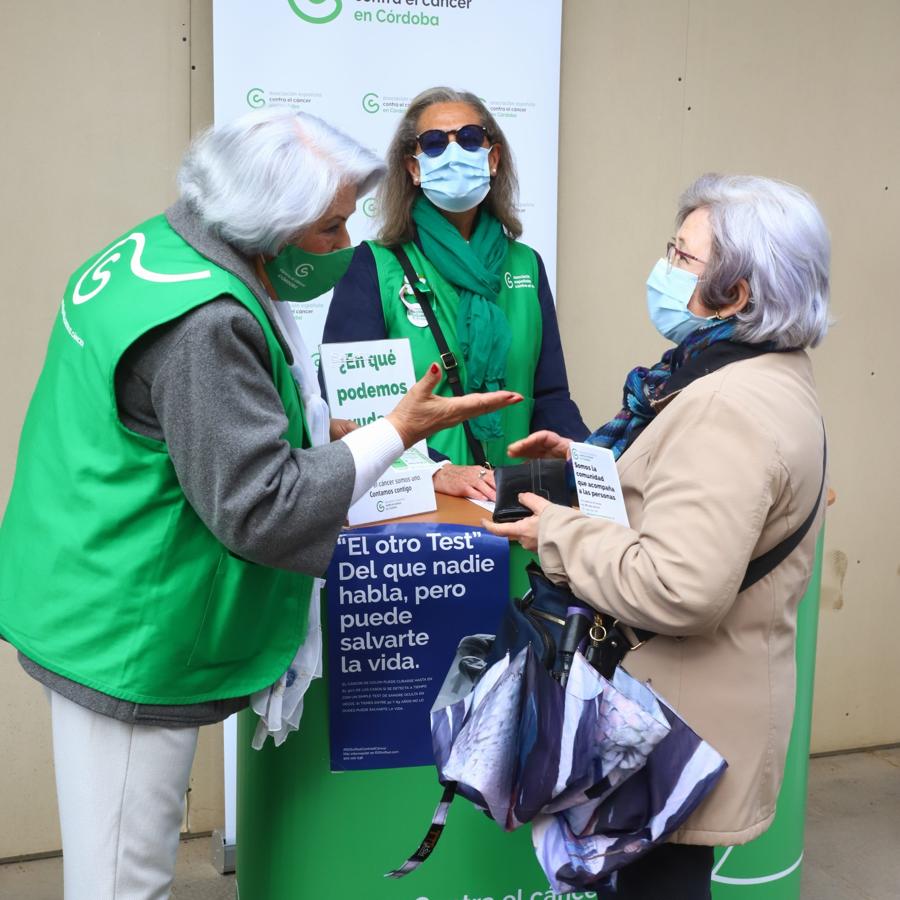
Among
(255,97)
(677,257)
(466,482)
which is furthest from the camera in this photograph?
(255,97)

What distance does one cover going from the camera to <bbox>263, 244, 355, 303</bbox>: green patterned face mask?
5.74 feet

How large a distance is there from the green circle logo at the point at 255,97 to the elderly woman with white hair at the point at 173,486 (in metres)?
1.35

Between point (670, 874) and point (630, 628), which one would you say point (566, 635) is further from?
point (670, 874)

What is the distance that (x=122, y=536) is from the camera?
1567mm

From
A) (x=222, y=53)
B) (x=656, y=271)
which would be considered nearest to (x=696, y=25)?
(x=222, y=53)

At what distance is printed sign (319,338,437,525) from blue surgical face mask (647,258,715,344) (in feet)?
1.64

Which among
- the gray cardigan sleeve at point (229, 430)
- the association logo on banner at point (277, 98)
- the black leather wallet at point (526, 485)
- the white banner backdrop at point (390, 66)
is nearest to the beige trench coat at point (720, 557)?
the black leather wallet at point (526, 485)

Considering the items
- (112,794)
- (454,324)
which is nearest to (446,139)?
(454,324)

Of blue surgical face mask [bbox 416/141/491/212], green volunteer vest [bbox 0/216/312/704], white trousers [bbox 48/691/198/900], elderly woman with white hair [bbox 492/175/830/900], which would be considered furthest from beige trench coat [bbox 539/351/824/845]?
blue surgical face mask [bbox 416/141/491/212]

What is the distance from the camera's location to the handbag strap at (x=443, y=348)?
8.77 feet

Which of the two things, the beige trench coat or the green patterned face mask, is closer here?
the beige trench coat

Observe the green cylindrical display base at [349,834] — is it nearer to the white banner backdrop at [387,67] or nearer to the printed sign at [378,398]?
the printed sign at [378,398]

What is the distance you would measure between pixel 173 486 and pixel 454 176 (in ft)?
4.65

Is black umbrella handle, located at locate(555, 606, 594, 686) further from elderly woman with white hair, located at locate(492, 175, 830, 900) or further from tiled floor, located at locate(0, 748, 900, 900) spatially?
tiled floor, located at locate(0, 748, 900, 900)
